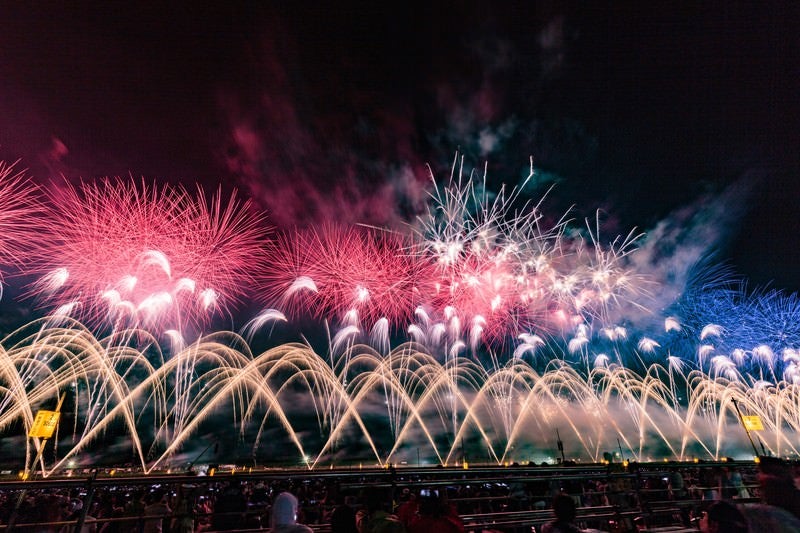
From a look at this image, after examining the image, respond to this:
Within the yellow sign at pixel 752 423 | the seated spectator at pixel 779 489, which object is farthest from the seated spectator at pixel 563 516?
the yellow sign at pixel 752 423

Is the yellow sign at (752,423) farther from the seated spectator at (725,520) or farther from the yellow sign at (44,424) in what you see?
the yellow sign at (44,424)

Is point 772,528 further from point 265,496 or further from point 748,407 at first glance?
point 748,407

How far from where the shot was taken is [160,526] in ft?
28.1

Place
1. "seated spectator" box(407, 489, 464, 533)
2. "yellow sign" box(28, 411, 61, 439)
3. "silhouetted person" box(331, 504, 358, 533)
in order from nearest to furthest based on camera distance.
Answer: "seated spectator" box(407, 489, 464, 533), "silhouetted person" box(331, 504, 358, 533), "yellow sign" box(28, 411, 61, 439)

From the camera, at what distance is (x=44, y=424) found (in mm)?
16281

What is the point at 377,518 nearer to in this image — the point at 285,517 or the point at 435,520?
the point at 435,520

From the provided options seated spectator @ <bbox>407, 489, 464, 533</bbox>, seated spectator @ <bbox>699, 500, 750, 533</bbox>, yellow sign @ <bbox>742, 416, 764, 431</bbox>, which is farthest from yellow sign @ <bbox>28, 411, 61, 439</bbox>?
yellow sign @ <bbox>742, 416, 764, 431</bbox>

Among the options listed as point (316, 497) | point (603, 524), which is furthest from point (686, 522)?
point (316, 497)

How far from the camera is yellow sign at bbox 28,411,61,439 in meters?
15.9

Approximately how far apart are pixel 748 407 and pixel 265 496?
46070mm

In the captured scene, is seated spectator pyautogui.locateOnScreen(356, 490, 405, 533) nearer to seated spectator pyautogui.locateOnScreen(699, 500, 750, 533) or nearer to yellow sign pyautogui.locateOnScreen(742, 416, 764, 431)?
seated spectator pyautogui.locateOnScreen(699, 500, 750, 533)

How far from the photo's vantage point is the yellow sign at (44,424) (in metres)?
15.9

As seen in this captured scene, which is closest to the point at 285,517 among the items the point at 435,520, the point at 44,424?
the point at 435,520

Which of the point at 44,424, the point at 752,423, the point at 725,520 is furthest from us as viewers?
the point at 752,423
